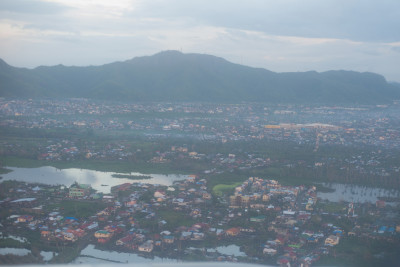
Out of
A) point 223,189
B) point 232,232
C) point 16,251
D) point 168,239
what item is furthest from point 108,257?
point 223,189

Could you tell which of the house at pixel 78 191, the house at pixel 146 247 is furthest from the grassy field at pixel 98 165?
the house at pixel 146 247

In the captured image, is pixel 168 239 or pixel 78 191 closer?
pixel 168 239

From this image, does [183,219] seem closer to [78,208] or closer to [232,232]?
[232,232]

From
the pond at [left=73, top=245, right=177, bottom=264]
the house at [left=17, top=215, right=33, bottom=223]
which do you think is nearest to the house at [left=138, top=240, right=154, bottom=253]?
the pond at [left=73, top=245, right=177, bottom=264]

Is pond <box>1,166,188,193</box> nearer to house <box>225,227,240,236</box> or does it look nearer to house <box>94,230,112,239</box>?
house <box>94,230,112,239</box>

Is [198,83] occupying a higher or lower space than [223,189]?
higher
